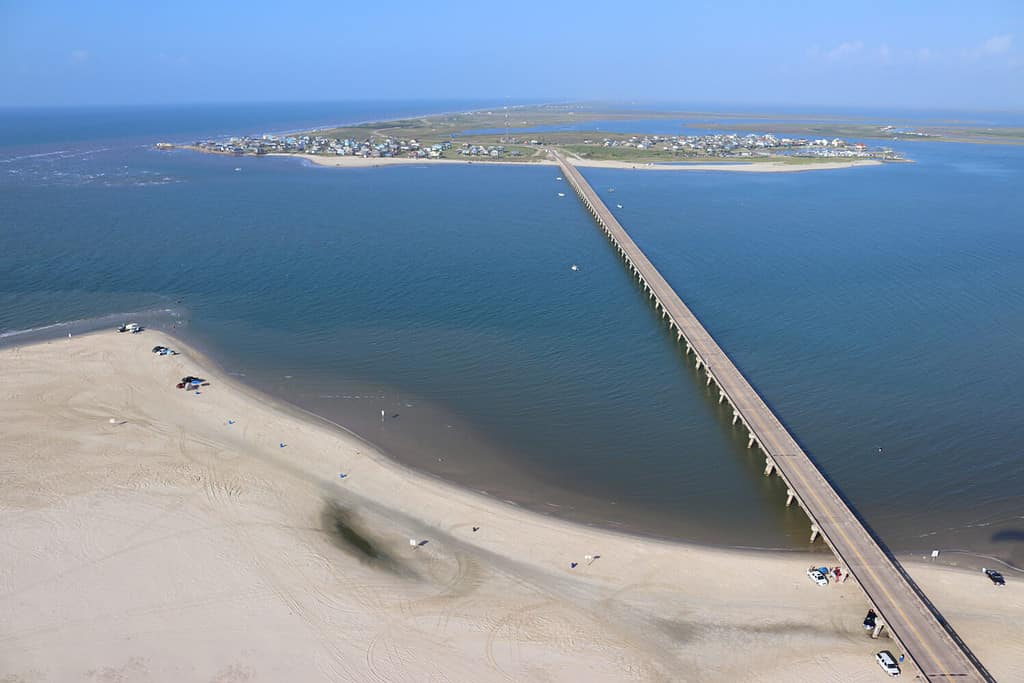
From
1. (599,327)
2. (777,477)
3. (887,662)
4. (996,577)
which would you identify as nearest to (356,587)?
(887,662)

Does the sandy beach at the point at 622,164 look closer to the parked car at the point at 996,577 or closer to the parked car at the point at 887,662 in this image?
the parked car at the point at 996,577

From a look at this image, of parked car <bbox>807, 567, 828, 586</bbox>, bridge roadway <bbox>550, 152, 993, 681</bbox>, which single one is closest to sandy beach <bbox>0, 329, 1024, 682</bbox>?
parked car <bbox>807, 567, 828, 586</bbox>

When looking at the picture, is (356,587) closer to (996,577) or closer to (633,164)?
(996,577)

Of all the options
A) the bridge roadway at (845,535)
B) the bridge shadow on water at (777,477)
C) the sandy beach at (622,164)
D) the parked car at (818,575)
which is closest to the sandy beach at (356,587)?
the parked car at (818,575)

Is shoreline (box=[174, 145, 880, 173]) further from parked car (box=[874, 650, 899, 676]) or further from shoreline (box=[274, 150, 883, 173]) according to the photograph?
parked car (box=[874, 650, 899, 676])

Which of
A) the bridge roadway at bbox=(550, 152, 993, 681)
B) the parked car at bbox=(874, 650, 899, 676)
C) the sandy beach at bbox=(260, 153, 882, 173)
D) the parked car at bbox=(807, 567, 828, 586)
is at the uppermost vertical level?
the sandy beach at bbox=(260, 153, 882, 173)

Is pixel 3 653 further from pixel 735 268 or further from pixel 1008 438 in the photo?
pixel 735 268
